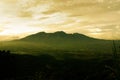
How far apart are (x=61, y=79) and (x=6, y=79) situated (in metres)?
23.7

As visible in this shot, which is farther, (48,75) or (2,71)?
(48,75)

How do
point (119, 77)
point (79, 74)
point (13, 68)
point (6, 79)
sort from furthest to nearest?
point (79, 74), point (13, 68), point (6, 79), point (119, 77)

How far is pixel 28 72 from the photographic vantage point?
107m

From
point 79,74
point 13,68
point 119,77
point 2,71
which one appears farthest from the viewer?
point 79,74

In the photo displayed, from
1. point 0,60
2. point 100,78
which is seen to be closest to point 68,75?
point 100,78

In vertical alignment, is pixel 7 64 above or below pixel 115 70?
below

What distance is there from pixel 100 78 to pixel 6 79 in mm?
36656

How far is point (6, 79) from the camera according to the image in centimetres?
8300

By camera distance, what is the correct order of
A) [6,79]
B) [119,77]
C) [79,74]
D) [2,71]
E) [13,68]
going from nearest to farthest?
[119,77], [6,79], [2,71], [13,68], [79,74]

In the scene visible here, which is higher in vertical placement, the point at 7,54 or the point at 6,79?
the point at 7,54

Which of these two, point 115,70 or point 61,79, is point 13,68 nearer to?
point 61,79

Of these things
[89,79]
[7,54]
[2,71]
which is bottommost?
[89,79]

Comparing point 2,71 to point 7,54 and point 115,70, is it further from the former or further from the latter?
point 115,70

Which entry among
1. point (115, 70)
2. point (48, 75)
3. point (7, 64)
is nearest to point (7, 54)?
point (7, 64)
